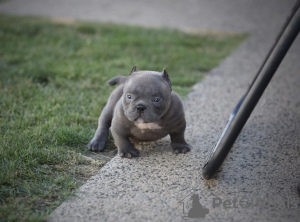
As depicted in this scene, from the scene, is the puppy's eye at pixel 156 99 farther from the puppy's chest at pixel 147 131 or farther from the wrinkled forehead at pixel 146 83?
the puppy's chest at pixel 147 131

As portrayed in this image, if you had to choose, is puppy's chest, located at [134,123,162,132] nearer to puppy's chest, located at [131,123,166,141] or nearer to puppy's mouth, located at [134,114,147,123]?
puppy's chest, located at [131,123,166,141]

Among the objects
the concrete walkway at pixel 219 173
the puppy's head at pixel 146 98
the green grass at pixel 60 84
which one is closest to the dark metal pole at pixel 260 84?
the concrete walkway at pixel 219 173

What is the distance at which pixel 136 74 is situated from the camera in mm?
2873

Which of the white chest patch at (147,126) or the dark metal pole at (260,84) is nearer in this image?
the dark metal pole at (260,84)

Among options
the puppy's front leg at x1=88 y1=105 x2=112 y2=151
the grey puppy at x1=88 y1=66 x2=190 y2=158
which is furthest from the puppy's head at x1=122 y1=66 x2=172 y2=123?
the puppy's front leg at x1=88 y1=105 x2=112 y2=151

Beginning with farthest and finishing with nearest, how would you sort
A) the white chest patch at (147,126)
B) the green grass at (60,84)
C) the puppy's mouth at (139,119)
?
the white chest patch at (147,126), the puppy's mouth at (139,119), the green grass at (60,84)

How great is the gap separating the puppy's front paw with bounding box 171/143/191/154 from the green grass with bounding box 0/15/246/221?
2.03 feet

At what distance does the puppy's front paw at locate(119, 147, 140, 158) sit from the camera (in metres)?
2.97

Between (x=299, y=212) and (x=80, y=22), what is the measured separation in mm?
5600

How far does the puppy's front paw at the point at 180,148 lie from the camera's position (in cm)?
305

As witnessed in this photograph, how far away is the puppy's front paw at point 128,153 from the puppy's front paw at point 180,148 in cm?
30

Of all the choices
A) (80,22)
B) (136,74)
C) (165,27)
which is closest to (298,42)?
(165,27)

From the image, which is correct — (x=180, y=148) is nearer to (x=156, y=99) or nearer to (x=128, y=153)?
(x=128, y=153)

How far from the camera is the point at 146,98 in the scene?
2730 mm
